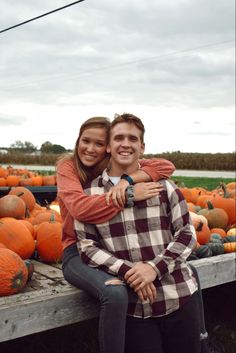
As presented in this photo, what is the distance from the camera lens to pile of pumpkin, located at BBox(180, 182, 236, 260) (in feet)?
10.5

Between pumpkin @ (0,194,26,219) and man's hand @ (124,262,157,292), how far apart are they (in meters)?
1.40

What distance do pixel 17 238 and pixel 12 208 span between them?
601 mm

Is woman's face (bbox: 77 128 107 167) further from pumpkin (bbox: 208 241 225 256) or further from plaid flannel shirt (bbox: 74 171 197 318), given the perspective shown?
pumpkin (bbox: 208 241 225 256)

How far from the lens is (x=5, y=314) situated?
1.97 metres

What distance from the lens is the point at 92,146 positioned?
93.9 inches

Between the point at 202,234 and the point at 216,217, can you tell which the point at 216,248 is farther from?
the point at 216,217

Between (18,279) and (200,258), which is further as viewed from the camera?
(200,258)

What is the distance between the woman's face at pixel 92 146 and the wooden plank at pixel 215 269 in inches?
34.8

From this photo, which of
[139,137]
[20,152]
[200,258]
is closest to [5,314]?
[139,137]

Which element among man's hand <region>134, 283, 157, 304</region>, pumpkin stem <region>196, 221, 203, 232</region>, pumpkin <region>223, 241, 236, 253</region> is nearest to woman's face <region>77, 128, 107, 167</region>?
man's hand <region>134, 283, 157, 304</region>

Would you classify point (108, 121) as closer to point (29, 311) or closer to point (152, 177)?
point (152, 177)

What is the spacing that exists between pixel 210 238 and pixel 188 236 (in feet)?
4.27

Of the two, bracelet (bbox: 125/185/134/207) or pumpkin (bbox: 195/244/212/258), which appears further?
pumpkin (bbox: 195/244/212/258)

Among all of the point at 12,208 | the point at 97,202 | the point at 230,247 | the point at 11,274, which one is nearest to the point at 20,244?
the point at 11,274
